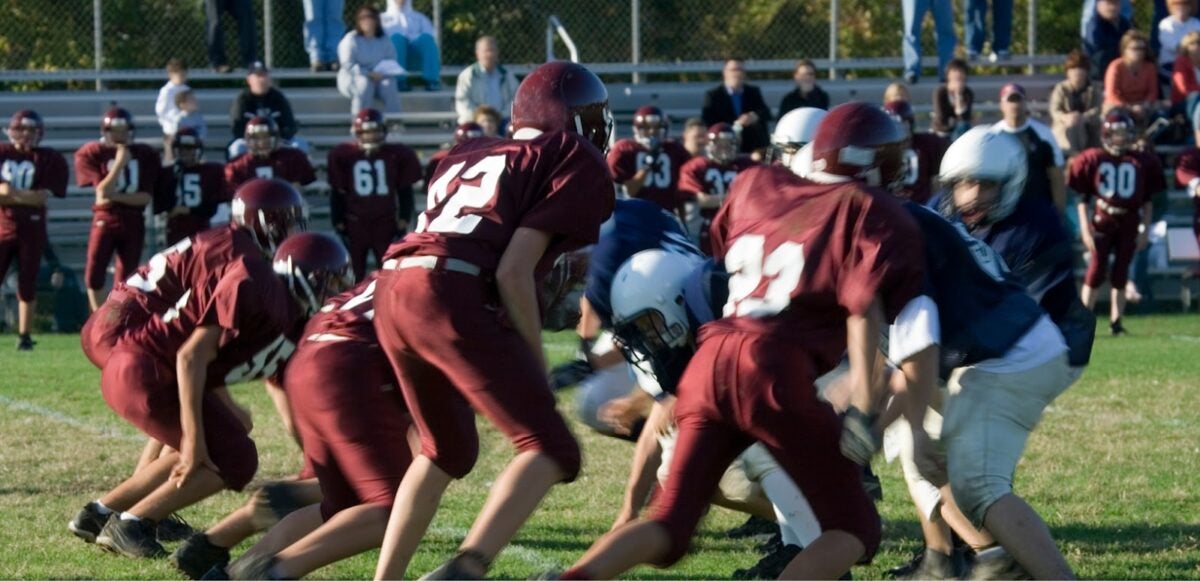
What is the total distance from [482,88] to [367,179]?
5.96 feet

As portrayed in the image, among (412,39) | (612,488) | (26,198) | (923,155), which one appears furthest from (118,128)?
(612,488)

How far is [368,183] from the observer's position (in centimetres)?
1452

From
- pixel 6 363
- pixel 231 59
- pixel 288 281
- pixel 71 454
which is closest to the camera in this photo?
pixel 288 281

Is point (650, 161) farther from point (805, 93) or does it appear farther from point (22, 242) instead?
point (22, 242)

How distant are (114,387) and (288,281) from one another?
824 millimetres

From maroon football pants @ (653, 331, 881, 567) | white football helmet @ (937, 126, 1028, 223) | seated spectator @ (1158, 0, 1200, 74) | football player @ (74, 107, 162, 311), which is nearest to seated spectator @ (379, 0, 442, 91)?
football player @ (74, 107, 162, 311)

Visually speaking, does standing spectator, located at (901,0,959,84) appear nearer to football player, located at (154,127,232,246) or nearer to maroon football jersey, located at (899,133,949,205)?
maroon football jersey, located at (899,133,949,205)

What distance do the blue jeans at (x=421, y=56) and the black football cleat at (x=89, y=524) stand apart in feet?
36.6

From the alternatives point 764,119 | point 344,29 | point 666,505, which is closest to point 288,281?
point 666,505

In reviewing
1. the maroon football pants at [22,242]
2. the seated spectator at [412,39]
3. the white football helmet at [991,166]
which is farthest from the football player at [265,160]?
the white football helmet at [991,166]

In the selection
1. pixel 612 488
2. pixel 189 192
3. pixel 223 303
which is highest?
pixel 223 303

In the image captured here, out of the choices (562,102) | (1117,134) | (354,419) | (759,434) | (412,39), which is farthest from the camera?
(412,39)

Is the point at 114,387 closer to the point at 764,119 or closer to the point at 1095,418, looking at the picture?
the point at 1095,418

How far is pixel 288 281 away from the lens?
543cm
